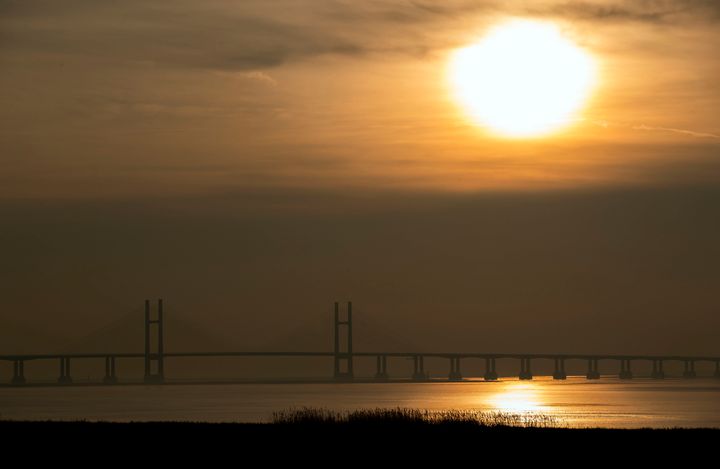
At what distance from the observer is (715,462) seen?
20.7 metres

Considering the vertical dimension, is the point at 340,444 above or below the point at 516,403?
above

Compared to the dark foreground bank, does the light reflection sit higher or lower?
lower

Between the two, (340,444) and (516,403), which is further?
(516,403)

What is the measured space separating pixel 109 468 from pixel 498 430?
8.44 m

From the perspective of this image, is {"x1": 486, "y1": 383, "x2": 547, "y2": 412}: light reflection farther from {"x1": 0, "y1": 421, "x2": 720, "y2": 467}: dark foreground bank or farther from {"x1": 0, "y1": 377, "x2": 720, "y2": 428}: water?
{"x1": 0, "y1": 421, "x2": 720, "y2": 467}: dark foreground bank

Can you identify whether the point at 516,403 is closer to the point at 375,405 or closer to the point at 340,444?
the point at 375,405

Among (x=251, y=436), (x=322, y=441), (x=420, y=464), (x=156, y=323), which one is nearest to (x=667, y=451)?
(x=420, y=464)

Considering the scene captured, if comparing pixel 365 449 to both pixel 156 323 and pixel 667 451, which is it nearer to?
pixel 667 451

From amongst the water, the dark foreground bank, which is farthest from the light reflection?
the dark foreground bank

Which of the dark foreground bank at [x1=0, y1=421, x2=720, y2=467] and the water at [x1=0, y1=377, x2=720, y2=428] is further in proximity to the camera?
the water at [x1=0, y1=377, x2=720, y2=428]

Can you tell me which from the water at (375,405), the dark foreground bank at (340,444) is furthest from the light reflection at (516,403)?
the dark foreground bank at (340,444)

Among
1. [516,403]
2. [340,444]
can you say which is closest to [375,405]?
[516,403]

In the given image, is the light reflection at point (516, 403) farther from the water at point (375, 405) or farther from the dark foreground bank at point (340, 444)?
the dark foreground bank at point (340, 444)

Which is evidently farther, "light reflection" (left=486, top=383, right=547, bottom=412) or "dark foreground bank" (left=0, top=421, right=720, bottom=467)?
"light reflection" (left=486, top=383, right=547, bottom=412)
